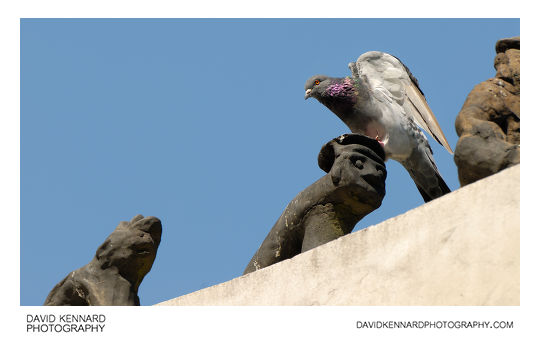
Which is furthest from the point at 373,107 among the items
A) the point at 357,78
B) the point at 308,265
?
the point at 308,265

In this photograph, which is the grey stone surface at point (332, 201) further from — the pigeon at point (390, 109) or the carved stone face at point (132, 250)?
the pigeon at point (390, 109)

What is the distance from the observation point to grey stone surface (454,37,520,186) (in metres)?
6.38

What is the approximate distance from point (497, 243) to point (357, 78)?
15.9 ft

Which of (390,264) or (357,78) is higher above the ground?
(357,78)

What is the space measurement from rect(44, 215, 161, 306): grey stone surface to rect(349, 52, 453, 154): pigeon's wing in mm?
3127

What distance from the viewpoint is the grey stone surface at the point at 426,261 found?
568cm

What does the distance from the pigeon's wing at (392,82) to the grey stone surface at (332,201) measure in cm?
263

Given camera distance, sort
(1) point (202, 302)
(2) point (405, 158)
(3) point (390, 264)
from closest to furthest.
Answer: (3) point (390, 264)
(1) point (202, 302)
(2) point (405, 158)

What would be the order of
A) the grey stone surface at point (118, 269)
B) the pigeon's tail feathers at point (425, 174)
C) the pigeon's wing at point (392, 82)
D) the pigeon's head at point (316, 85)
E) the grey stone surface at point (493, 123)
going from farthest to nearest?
the pigeon's head at point (316, 85)
the pigeon's wing at point (392, 82)
the pigeon's tail feathers at point (425, 174)
the grey stone surface at point (118, 269)
the grey stone surface at point (493, 123)

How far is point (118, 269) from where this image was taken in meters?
7.66

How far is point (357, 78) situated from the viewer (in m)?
10.4

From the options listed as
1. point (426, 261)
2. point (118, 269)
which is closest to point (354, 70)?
point (118, 269)

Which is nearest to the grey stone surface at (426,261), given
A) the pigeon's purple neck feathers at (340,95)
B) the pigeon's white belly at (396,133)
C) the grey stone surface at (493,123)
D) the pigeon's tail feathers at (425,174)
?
the grey stone surface at (493,123)
